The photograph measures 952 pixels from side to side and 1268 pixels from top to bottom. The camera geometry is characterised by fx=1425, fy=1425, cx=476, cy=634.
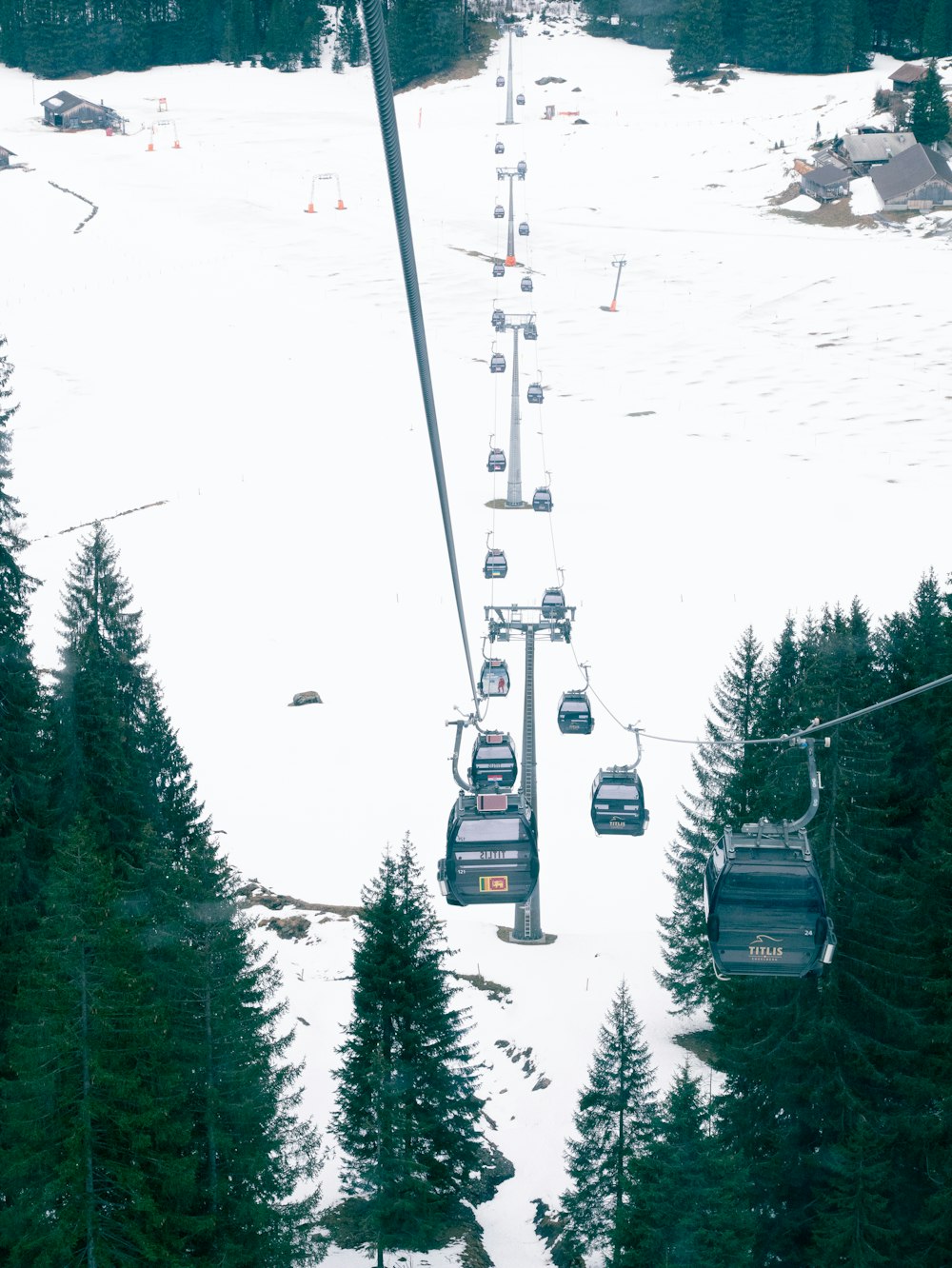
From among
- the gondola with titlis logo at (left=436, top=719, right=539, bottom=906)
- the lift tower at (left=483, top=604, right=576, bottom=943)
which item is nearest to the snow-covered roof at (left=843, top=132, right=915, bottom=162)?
the lift tower at (left=483, top=604, right=576, bottom=943)

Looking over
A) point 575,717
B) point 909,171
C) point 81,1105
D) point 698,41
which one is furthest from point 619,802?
point 698,41

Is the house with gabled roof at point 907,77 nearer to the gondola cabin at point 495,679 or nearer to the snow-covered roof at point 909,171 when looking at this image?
the snow-covered roof at point 909,171

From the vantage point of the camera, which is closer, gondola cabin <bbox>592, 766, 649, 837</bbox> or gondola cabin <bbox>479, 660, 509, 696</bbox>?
gondola cabin <bbox>592, 766, 649, 837</bbox>

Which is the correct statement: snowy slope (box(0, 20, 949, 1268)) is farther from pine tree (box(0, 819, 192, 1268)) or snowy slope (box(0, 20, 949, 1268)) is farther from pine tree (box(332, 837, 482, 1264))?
pine tree (box(0, 819, 192, 1268))

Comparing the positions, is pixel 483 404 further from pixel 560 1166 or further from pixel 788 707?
pixel 560 1166

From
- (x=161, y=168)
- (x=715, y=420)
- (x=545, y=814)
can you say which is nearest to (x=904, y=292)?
(x=715, y=420)

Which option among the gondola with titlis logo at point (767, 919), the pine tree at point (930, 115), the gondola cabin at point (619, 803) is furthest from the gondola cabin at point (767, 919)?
the pine tree at point (930, 115)

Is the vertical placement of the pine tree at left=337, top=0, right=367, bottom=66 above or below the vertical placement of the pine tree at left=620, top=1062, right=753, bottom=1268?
above
